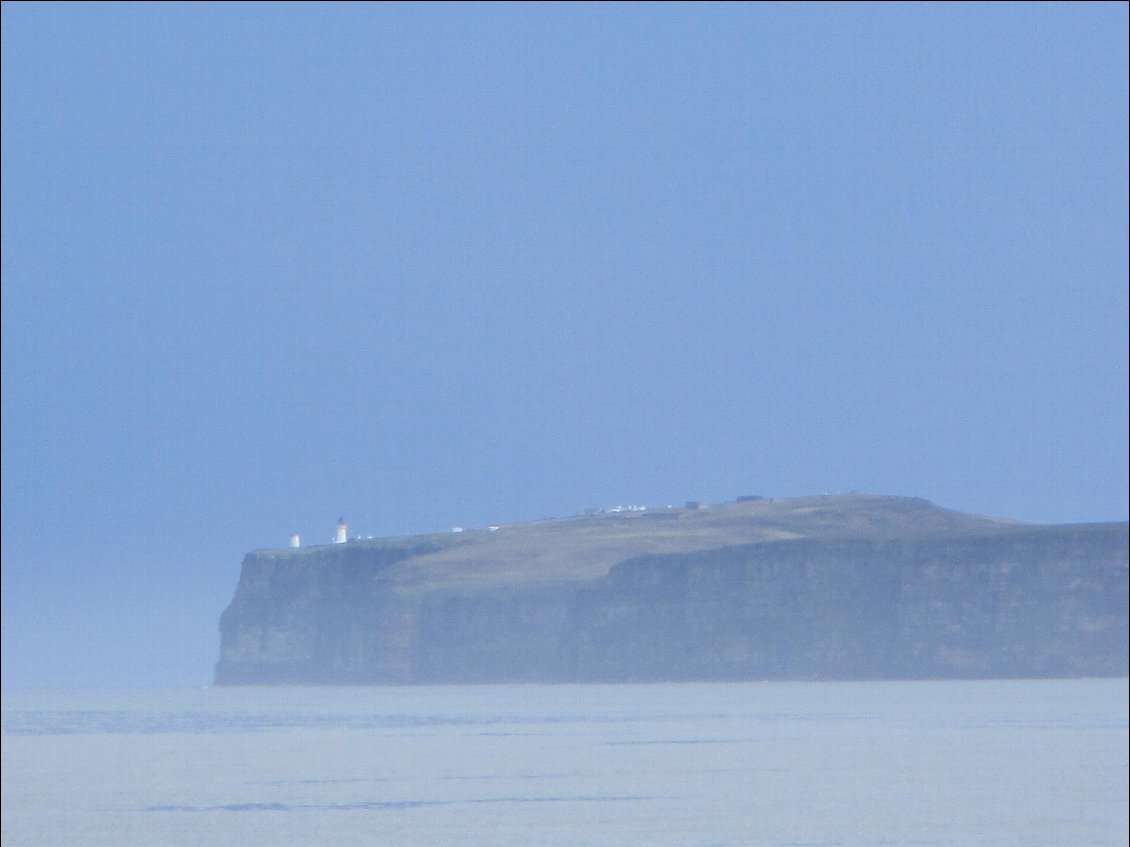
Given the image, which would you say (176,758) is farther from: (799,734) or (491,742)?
(799,734)

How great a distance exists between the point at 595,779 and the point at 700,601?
7577 cm

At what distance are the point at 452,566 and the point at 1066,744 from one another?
92.4 m

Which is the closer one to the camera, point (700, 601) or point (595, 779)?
point (595, 779)

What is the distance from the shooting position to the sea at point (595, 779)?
77.9ft

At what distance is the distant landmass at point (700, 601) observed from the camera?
9662 centimetres

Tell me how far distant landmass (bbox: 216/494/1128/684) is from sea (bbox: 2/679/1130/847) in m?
34.8

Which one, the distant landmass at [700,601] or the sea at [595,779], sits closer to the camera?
the sea at [595,779]

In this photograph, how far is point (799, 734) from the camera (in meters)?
44.9

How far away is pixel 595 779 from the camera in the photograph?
32.0 metres

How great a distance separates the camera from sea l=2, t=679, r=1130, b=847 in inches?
934

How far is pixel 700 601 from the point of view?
107375 millimetres

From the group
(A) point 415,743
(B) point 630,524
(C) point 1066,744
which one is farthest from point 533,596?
(C) point 1066,744

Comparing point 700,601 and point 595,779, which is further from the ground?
point 700,601

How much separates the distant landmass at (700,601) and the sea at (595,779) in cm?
3480
